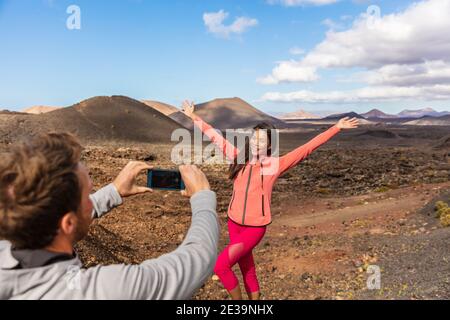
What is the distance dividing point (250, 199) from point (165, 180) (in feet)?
6.15

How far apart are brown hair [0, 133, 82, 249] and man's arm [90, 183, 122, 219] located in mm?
594

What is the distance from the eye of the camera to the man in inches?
51.1

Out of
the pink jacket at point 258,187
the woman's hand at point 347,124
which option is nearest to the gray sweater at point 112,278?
the pink jacket at point 258,187

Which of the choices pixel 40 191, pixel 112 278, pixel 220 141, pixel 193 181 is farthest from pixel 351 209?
pixel 40 191

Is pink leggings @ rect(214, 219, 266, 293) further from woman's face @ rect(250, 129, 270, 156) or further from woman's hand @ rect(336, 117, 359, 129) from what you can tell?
woman's hand @ rect(336, 117, 359, 129)

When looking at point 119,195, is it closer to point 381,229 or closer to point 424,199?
point 381,229

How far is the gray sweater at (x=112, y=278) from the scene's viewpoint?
1313mm

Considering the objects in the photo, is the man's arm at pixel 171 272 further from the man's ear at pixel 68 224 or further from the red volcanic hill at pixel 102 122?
the red volcanic hill at pixel 102 122

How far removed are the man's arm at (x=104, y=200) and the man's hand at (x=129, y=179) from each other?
2 centimetres

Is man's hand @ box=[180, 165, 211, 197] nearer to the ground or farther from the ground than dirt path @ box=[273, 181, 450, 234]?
farther from the ground

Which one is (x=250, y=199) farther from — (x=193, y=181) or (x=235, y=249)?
(x=193, y=181)

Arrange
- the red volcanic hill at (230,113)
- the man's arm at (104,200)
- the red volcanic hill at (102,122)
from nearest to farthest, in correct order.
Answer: the man's arm at (104,200) → the red volcanic hill at (102,122) → the red volcanic hill at (230,113)

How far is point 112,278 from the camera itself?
1.32m

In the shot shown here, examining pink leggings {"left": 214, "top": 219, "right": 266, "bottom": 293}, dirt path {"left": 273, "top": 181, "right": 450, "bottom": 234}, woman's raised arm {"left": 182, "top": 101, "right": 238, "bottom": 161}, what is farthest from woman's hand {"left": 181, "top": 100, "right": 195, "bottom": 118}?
dirt path {"left": 273, "top": 181, "right": 450, "bottom": 234}
